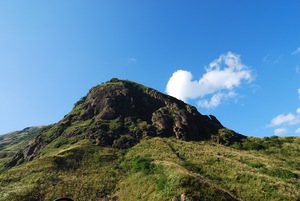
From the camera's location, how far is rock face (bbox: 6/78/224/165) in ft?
291

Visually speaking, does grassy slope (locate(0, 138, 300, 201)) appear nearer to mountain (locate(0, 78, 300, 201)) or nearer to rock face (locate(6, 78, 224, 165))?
mountain (locate(0, 78, 300, 201))

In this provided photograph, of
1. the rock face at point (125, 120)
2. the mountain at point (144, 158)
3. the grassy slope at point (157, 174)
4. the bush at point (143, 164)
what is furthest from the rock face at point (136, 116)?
the bush at point (143, 164)

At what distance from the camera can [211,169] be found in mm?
60781

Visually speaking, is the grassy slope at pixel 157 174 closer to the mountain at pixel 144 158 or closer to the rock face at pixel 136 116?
the mountain at pixel 144 158

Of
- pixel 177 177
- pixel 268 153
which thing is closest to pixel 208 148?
pixel 268 153

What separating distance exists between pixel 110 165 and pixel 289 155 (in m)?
45.6

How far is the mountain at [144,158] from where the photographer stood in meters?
50.6

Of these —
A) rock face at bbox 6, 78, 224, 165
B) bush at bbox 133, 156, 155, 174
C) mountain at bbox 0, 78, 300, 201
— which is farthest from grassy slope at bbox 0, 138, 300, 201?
rock face at bbox 6, 78, 224, 165

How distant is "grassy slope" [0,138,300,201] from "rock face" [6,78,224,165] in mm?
7010

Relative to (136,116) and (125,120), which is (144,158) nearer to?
(125,120)

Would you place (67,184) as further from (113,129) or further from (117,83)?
(117,83)

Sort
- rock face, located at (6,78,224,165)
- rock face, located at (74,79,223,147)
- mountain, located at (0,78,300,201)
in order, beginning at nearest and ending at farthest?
mountain, located at (0,78,300,201) < rock face, located at (6,78,224,165) < rock face, located at (74,79,223,147)

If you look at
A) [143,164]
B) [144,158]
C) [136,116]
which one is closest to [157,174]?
[143,164]

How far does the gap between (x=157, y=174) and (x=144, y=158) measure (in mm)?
12832
